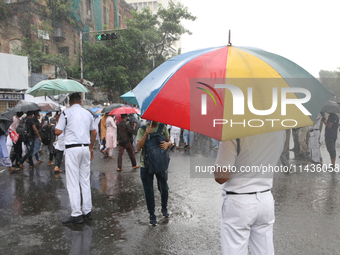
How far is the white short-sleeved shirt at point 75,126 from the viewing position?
4.88m

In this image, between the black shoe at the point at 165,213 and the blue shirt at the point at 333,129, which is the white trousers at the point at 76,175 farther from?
the blue shirt at the point at 333,129

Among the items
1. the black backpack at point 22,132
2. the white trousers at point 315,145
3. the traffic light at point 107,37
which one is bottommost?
the white trousers at point 315,145

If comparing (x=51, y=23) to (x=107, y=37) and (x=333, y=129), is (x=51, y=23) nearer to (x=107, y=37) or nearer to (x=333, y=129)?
(x=107, y=37)

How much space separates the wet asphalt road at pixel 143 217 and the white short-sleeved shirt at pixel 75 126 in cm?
133

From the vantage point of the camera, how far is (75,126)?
192 inches

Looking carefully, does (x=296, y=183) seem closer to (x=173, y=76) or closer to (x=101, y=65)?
(x=173, y=76)

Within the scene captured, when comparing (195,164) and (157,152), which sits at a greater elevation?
(157,152)

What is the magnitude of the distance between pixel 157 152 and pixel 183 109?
2312mm

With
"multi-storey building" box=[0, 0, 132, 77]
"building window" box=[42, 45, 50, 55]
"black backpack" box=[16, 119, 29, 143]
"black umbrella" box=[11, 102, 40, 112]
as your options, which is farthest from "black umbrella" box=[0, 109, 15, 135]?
"building window" box=[42, 45, 50, 55]

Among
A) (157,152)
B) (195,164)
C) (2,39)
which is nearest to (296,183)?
(195,164)

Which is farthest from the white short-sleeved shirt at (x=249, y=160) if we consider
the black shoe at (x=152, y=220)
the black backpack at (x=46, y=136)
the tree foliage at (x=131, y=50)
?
the tree foliage at (x=131, y=50)

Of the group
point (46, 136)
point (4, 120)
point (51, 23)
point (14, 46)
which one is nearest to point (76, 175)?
point (4, 120)

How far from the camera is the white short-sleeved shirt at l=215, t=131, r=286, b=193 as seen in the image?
2.38 meters

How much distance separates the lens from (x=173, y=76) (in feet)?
8.02
